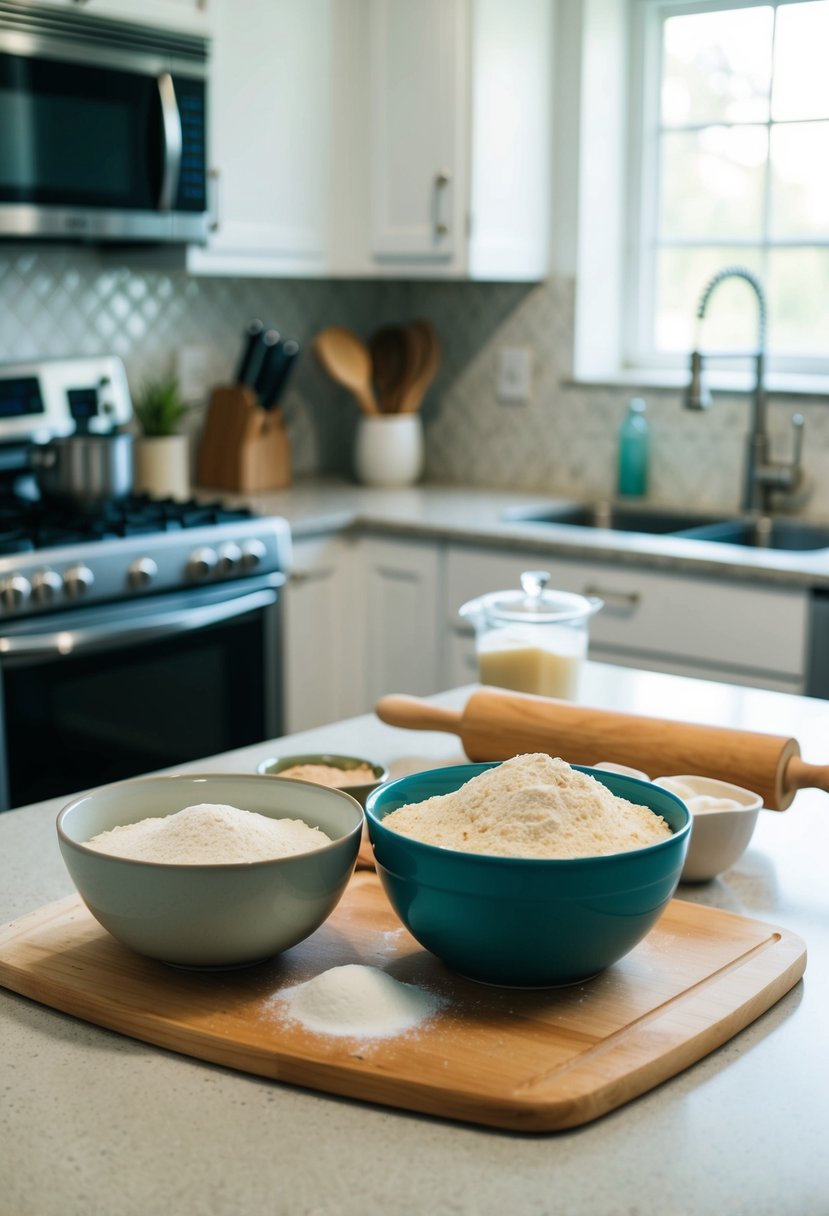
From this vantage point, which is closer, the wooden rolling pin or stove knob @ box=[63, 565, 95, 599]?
the wooden rolling pin

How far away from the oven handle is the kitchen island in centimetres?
156

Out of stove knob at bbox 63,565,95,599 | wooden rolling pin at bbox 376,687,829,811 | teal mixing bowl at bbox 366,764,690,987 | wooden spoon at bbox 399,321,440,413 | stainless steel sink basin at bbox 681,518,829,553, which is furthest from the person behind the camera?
wooden spoon at bbox 399,321,440,413

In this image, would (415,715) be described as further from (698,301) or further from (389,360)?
(389,360)

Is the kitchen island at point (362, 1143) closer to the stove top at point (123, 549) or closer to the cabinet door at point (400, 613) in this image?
the stove top at point (123, 549)

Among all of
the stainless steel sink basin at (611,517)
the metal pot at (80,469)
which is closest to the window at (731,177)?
the stainless steel sink basin at (611,517)

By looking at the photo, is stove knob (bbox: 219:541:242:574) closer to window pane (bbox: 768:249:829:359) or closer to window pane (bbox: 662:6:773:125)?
window pane (bbox: 768:249:829:359)

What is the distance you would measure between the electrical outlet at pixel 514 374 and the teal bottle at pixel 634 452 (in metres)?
0.35

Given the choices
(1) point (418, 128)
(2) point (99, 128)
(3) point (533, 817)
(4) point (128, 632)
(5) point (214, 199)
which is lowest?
(4) point (128, 632)

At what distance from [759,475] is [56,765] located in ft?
5.52

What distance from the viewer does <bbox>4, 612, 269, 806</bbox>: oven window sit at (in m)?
2.50

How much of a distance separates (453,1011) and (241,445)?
2732 mm

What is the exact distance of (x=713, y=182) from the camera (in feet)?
11.5

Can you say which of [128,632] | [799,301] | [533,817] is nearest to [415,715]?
[533,817]

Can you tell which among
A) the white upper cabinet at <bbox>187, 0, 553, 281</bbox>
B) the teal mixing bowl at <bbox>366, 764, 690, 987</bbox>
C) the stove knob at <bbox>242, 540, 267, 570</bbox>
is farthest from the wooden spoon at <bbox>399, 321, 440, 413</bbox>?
the teal mixing bowl at <bbox>366, 764, 690, 987</bbox>
